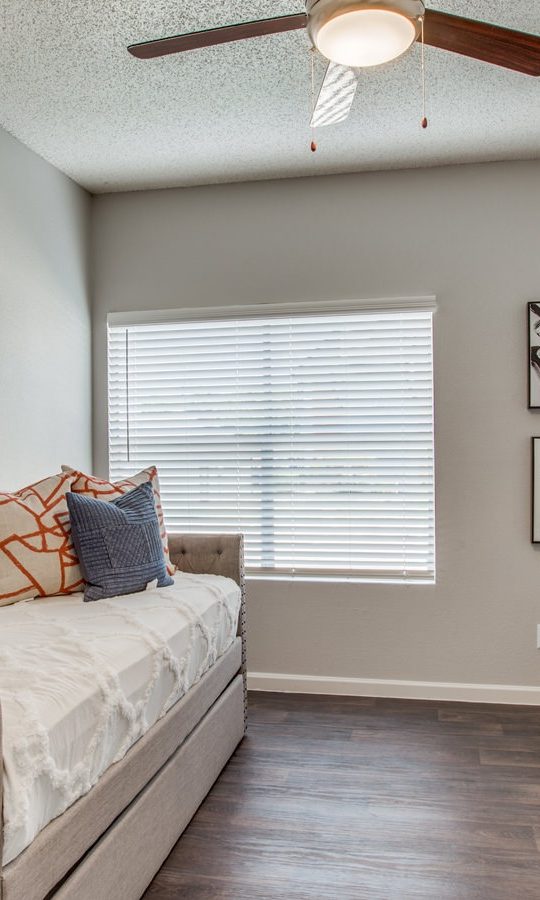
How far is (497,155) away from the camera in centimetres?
365

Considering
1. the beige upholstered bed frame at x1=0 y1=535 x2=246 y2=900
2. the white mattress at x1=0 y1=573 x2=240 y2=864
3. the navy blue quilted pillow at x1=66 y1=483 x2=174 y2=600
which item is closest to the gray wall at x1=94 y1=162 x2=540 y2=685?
the beige upholstered bed frame at x1=0 y1=535 x2=246 y2=900

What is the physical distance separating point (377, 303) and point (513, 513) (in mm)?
1251

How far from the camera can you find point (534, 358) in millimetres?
3662

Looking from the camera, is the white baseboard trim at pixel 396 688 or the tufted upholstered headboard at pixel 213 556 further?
the white baseboard trim at pixel 396 688

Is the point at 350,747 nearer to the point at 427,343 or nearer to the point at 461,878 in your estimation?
the point at 461,878

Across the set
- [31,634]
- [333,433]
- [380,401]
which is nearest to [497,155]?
[380,401]

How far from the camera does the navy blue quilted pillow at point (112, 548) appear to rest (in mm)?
2730

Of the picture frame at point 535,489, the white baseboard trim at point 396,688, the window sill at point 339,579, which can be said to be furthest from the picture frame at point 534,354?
the white baseboard trim at point 396,688

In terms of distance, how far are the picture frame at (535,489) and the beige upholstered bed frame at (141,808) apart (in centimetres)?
155

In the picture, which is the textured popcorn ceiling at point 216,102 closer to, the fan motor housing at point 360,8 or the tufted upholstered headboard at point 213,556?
the fan motor housing at point 360,8

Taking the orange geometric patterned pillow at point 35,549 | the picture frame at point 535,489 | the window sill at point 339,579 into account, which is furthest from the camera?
the window sill at point 339,579

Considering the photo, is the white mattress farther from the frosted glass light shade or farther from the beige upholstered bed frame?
the frosted glass light shade

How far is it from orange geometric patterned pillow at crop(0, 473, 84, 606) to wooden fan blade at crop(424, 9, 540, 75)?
199 centimetres

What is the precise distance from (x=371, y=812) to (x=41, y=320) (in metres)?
2.57
